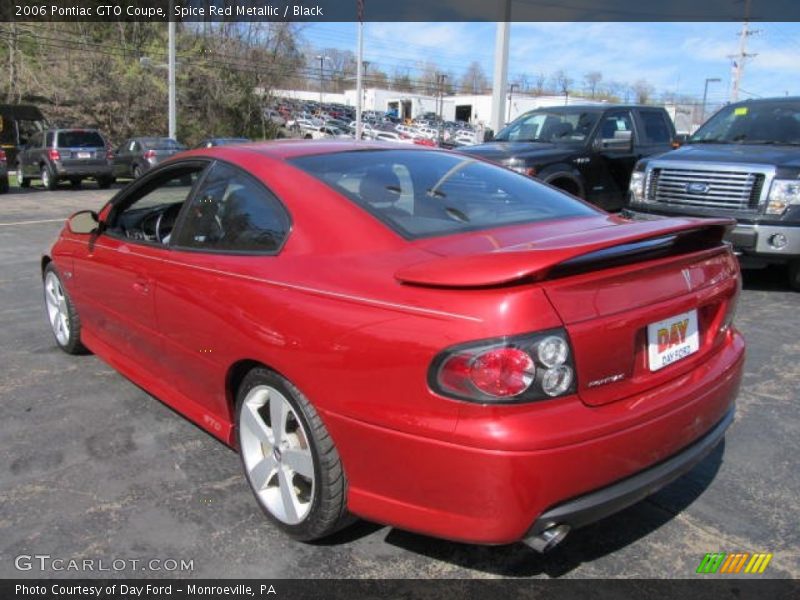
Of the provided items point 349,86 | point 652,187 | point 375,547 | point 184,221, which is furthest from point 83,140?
point 349,86

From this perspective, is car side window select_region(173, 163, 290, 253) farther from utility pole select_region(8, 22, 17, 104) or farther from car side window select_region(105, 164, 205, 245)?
utility pole select_region(8, 22, 17, 104)

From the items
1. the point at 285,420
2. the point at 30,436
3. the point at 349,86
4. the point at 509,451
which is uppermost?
the point at 349,86

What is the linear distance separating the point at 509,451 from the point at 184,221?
2.07 m

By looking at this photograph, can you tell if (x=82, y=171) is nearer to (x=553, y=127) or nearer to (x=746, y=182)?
(x=553, y=127)

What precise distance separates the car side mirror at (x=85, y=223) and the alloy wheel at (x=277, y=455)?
201 cm

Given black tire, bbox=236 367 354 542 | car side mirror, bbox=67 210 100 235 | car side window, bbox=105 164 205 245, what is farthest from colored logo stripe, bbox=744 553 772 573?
car side mirror, bbox=67 210 100 235

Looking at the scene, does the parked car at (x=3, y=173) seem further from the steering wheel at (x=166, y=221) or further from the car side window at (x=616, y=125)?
the steering wheel at (x=166, y=221)

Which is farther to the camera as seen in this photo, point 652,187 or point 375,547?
point 652,187

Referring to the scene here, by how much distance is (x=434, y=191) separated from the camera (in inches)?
120

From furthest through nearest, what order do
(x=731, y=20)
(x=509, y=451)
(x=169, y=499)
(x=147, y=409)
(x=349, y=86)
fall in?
(x=349, y=86)
(x=731, y=20)
(x=147, y=409)
(x=169, y=499)
(x=509, y=451)

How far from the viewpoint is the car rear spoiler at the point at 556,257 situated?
207cm

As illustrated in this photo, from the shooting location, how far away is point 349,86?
9819cm

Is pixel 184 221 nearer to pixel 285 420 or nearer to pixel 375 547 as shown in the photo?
pixel 285 420

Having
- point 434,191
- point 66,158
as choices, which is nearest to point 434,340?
point 434,191
